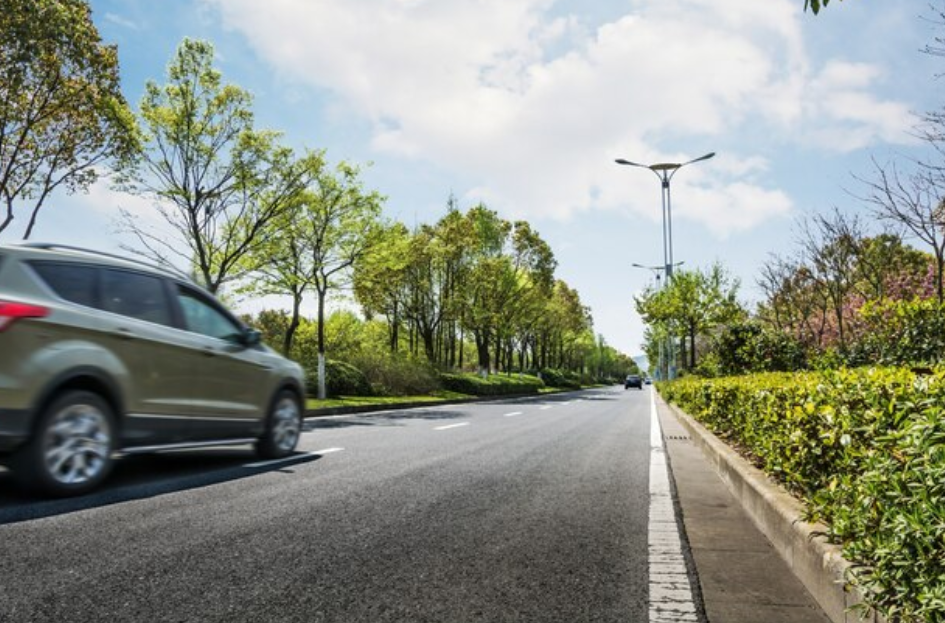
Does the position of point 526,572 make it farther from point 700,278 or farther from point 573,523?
point 700,278

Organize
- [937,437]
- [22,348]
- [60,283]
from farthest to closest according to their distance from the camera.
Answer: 1. [60,283]
2. [22,348]
3. [937,437]

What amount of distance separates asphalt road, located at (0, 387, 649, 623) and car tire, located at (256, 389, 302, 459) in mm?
440

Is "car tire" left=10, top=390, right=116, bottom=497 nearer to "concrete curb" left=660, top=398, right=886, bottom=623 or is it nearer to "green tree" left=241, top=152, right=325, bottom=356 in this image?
"concrete curb" left=660, top=398, right=886, bottom=623

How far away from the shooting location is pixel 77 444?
4.82m

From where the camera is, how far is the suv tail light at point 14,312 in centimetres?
435

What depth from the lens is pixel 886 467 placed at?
8.04 ft

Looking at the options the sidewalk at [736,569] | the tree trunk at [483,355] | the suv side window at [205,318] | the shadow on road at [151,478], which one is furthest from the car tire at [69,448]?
the tree trunk at [483,355]

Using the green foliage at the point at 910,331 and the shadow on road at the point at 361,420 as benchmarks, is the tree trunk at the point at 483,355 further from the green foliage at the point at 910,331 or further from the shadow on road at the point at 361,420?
the green foliage at the point at 910,331

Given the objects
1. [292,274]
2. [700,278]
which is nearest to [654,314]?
[700,278]

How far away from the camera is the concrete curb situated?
260 cm

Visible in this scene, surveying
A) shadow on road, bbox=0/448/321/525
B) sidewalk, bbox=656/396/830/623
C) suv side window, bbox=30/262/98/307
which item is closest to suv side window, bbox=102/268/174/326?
suv side window, bbox=30/262/98/307

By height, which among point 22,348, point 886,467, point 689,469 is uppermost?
point 22,348

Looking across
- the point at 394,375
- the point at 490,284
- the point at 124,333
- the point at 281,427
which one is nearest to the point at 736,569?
the point at 124,333

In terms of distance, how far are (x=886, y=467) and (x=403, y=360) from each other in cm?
2854
